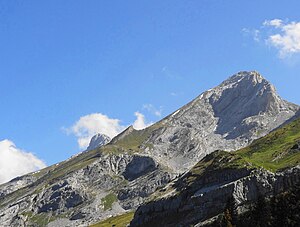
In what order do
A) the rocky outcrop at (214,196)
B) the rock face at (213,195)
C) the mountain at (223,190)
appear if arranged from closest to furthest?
the mountain at (223,190) < the rock face at (213,195) < the rocky outcrop at (214,196)

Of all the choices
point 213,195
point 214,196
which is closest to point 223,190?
point 214,196

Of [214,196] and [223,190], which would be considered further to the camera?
[214,196]

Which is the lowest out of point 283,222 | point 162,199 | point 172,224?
point 283,222

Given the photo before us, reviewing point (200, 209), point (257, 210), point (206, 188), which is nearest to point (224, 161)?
point (206, 188)

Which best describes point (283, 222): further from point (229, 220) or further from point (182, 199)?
point (182, 199)

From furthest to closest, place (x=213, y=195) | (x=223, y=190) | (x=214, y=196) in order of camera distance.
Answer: (x=213, y=195) < (x=214, y=196) < (x=223, y=190)

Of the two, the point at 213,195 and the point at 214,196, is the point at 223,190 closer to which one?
the point at 214,196

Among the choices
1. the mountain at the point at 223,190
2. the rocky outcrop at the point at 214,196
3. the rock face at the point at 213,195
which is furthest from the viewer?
the rocky outcrop at the point at 214,196

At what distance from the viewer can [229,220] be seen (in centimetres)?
11125

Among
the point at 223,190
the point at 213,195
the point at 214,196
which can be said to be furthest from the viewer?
the point at 213,195

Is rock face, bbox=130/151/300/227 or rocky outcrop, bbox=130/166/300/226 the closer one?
rock face, bbox=130/151/300/227

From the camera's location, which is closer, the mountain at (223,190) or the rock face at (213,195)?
the mountain at (223,190)

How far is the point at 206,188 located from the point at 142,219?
3253 centimetres

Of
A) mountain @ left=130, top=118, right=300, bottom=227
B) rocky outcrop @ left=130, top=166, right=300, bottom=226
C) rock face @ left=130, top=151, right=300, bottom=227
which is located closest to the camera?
mountain @ left=130, top=118, right=300, bottom=227
